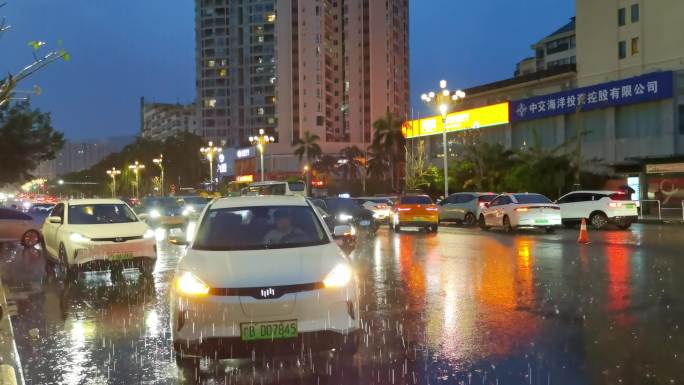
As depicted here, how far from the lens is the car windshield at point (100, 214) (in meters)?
14.0

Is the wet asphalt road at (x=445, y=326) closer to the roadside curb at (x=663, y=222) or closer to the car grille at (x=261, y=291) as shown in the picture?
the car grille at (x=261, y=291)

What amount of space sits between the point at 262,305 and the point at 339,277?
2.71 ft

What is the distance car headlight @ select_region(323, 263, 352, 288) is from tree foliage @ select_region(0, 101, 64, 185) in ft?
122

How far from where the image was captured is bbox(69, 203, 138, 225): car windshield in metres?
14.0

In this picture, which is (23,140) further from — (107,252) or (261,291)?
(261,291)

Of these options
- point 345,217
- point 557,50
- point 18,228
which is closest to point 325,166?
point 557,50

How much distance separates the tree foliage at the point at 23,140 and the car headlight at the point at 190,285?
1438 inches

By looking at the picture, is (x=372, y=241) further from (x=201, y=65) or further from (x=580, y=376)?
(x=201, y=65)

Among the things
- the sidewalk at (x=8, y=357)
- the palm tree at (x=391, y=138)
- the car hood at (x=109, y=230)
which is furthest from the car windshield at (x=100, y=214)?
the palm tree at (x=391, y=138)

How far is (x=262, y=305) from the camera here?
5.68 m

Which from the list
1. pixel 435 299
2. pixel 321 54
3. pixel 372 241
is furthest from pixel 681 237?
pixel 321 54

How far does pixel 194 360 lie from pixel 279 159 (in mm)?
111515

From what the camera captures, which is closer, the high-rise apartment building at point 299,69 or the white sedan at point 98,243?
the white sedan at point 98,243

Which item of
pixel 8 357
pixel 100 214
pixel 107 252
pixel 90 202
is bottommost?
pixel 8 357
